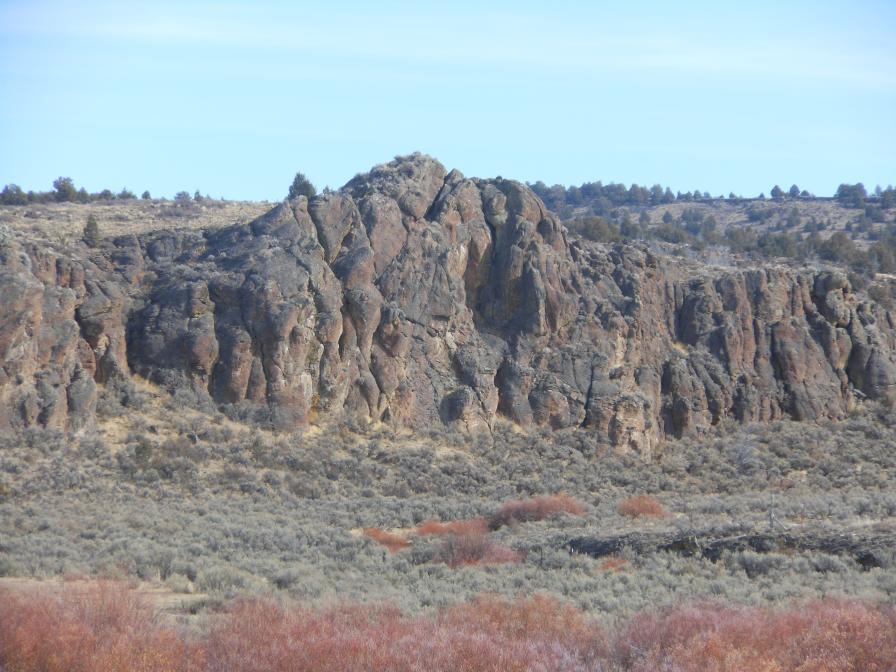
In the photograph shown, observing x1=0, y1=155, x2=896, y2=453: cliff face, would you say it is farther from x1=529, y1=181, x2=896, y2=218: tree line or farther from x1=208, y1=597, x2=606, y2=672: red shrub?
x1=529, y1=181, x2=896, y2=218: tree line

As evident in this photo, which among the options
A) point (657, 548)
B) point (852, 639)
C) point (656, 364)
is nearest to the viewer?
point (852, 639)

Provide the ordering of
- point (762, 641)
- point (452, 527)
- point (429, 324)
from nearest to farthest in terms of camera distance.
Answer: point (762, 641) < point (452, 527) < point (429, 324)

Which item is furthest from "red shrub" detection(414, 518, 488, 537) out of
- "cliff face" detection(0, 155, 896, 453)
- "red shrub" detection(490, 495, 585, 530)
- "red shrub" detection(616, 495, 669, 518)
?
"cliff face" detection(0, 155, 896, 453)

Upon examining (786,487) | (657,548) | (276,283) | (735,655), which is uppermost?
(276,283)

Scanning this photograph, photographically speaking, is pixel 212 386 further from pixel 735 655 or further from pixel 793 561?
pixel 735 655

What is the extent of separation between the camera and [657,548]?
21.0m

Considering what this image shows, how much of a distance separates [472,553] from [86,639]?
38.3ft

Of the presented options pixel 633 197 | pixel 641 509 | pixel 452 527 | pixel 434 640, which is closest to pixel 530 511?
pixel 452 527

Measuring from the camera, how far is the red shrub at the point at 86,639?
36.2ft

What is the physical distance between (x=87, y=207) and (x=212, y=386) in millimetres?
39336

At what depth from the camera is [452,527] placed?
92.5 feet

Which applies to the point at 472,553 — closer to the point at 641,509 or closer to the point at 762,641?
the point at 641,509

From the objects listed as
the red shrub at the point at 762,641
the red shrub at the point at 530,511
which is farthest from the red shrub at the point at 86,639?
the red shrub at the point at 530,511

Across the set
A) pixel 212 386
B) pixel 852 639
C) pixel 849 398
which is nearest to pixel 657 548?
pixel 852 639
